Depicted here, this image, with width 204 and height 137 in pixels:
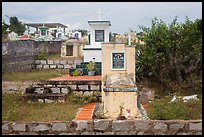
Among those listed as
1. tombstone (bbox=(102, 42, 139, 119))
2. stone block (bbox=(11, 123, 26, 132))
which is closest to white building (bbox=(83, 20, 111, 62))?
tombstone (bbox=(102, 42, 139, 119))

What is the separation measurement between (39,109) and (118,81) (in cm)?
267

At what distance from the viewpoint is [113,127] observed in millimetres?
7426

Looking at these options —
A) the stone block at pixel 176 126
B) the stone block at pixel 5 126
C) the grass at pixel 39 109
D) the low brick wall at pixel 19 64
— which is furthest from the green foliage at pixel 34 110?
the low brick wall at pixel 19 64

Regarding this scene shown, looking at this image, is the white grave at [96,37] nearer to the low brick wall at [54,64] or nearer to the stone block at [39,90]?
the low brick wall at [54,64]

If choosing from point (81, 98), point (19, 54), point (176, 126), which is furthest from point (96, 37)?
point (176, 126)

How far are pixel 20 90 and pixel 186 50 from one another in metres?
6.75

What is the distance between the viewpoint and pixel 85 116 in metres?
8.76

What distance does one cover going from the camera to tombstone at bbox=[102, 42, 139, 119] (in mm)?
8336

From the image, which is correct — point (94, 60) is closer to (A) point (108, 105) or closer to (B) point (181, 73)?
(B) point (181, 73)

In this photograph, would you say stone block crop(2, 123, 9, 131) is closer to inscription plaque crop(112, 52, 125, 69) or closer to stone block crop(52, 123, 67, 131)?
A: stone block crop(52, 123, 67, 131)

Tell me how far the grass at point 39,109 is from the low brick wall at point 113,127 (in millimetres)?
709

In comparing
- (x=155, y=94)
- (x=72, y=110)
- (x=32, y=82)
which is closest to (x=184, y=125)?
(x=72, y=110)

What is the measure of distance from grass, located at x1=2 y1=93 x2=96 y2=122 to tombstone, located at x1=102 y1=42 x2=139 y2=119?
1.13 meters

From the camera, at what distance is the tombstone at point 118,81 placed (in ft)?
27.3
